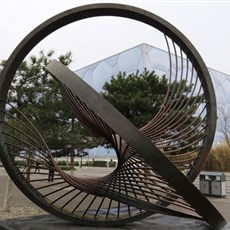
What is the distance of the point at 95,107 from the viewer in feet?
14.6

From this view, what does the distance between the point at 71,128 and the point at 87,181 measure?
7265 millimetres

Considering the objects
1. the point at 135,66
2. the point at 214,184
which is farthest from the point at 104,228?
the point at 135,66

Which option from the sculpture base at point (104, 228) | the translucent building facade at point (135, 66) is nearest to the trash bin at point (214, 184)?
the sculpture base at point (104, 228)

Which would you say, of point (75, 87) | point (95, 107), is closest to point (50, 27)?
point (75, 87)

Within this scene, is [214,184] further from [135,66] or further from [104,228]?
[135,66]

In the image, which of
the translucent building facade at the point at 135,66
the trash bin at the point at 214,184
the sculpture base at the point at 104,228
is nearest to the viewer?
the sculpture base at the point at 104,228

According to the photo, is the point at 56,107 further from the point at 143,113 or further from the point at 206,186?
the point at 206,186

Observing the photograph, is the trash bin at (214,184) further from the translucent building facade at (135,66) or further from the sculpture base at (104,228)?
the translucent building facade at (135,66)

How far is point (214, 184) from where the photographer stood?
1372cm

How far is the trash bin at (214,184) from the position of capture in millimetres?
13562

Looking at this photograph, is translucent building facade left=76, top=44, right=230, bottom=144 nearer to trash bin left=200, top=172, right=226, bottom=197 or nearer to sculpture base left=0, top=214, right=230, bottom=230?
trash bin left=200, top=172, right=226, bottom=197

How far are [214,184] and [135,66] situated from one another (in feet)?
85.4

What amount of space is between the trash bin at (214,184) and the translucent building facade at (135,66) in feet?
72.9

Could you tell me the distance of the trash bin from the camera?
13.6 meters
